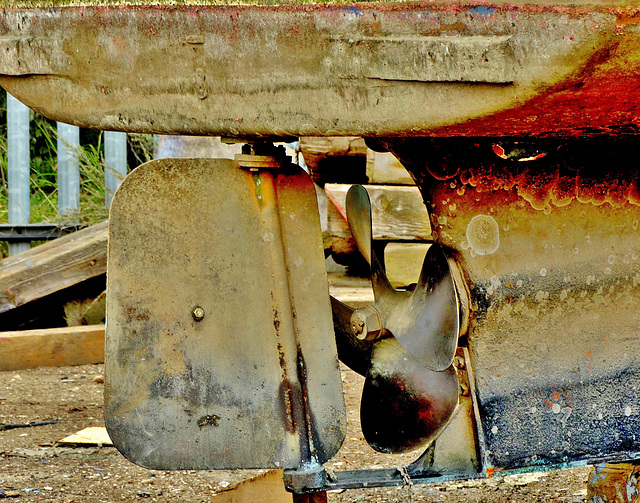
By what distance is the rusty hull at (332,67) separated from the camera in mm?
982

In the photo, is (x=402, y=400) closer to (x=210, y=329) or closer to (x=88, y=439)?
(x=210, y=329)

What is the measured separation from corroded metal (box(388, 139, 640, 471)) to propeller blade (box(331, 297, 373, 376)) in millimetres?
354

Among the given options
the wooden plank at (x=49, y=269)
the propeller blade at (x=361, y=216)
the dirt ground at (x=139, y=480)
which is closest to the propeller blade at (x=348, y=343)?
the propeller blade at (x=361, y=216)

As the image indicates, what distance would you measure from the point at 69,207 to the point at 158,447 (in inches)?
133

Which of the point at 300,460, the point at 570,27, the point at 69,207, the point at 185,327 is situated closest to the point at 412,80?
the point at 570,27

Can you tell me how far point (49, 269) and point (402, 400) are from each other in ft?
7.63

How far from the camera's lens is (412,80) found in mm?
1046

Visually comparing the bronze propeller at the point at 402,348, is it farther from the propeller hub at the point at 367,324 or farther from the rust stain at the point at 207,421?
the rust stain at the point at 207,421

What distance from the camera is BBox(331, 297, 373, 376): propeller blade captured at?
5.46 feet

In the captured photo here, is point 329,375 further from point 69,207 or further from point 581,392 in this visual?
point 69,207

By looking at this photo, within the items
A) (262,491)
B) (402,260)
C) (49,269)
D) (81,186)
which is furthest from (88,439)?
(81,186)

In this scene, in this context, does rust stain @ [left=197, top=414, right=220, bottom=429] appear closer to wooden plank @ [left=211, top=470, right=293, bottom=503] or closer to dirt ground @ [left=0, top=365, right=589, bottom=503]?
wooden plank @ [left=211, top=470, right=293, bottom=503]

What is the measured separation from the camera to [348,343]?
1696 millimetres

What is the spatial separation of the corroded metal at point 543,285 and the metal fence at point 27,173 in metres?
3.30
